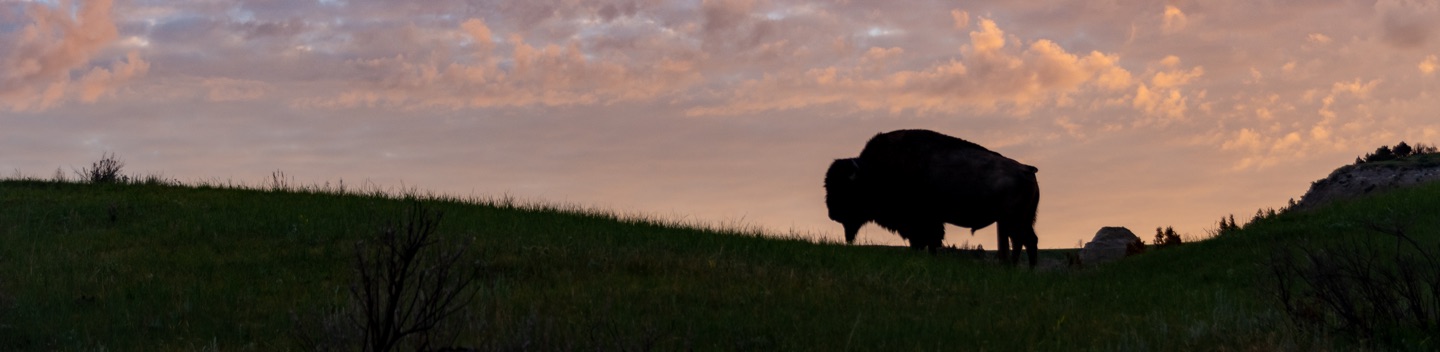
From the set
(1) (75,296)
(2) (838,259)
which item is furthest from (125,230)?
(2) (838,259)

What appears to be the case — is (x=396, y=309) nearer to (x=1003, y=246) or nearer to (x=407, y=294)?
(x=407, y=294)

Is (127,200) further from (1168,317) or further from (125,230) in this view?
(1168,317)

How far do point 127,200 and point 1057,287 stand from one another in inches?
546

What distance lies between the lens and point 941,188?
1691 cm

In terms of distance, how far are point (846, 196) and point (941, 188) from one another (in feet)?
8.76

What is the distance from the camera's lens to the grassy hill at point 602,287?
902cm

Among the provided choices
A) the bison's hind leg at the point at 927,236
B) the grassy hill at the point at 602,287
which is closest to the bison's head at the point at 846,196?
the bison's hind leg at the point at 927,236

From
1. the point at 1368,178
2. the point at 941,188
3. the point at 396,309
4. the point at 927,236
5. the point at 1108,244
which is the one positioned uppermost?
the point at 1368,178

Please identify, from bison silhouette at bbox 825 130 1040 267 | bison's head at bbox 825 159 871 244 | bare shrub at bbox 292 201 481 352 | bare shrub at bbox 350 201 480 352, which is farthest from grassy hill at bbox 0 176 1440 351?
bison's head at bbox 825 159 871 244

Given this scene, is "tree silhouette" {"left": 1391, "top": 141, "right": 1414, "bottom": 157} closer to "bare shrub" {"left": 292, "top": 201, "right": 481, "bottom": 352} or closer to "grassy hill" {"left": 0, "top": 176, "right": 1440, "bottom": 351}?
"grassy hill" {"left": 0, "top": 176, "right": 1440, "bottom": 351}

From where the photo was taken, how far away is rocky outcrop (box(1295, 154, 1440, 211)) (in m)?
24.2

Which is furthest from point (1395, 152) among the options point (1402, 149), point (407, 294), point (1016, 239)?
point (407, 294)

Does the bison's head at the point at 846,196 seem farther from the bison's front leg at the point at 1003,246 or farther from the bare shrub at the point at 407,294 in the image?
the bare shrub at the point at 407,294

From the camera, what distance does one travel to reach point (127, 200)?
1844 cm
